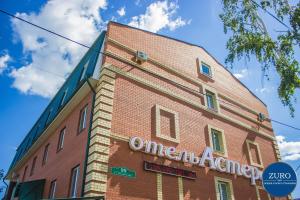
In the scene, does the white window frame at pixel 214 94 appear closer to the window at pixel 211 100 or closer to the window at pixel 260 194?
the window at pixel 211 100

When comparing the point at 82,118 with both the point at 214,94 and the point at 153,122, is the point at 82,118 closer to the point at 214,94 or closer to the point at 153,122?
the point at 153,122

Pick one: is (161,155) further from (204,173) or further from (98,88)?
Answer: (98,88)

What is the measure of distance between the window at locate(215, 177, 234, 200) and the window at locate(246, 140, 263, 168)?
10.2 ft

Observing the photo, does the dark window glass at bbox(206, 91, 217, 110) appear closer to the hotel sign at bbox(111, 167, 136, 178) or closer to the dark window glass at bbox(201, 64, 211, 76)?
the dark window glass at bbox(201, 64, 211, 76)

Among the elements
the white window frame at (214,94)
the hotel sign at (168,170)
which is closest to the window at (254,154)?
the white window frame at (214,94)

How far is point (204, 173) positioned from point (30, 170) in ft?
42.6

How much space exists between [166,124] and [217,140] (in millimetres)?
4230

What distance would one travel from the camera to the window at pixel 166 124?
40.3 ft

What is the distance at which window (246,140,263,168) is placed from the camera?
16.4 meters

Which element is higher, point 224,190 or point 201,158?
point 201,158

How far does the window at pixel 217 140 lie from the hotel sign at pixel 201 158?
0.61 metres

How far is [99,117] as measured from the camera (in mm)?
10461

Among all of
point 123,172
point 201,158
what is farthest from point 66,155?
point 201,158

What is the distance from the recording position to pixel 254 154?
17.0 m
